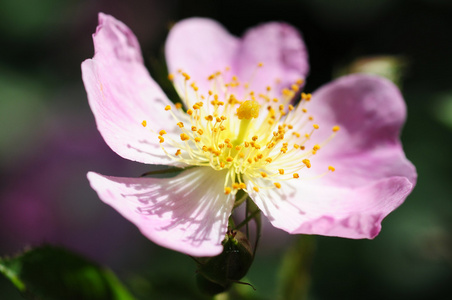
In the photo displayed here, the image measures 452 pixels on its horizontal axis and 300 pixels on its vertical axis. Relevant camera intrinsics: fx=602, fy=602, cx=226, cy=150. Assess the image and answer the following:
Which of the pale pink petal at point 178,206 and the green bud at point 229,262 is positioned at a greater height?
the pale pink petal at point 178,206

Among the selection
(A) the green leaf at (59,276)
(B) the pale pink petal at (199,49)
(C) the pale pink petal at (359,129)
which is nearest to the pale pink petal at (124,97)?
(B) the pale pink petal at (199,49)

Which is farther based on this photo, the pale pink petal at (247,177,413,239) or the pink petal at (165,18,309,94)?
the pink petal at (165,18,309,94)

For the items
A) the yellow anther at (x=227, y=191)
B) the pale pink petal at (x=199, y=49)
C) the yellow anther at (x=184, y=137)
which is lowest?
the yellow anther at (x=227, y=191)

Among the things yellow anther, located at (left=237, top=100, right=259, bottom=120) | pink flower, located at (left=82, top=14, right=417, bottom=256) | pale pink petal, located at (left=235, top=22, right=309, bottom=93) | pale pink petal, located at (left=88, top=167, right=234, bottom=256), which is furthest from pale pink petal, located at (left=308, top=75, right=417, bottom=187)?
pale pink petal, located at (left=88, top=167, right=234, bottom=256)

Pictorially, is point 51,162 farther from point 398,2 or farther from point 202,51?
point 398,2

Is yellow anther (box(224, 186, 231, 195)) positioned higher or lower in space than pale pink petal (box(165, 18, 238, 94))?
lower

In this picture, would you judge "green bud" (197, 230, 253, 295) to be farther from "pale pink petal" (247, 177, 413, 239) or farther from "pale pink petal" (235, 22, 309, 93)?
"pale pink petal" (235, 22, 309, 93)

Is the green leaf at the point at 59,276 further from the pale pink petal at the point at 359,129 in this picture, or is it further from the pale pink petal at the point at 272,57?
the pale pink petal at the point at 272,57

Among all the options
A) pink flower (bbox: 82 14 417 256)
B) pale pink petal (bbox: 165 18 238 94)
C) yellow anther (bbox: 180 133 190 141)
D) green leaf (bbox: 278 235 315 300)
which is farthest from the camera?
pale pink petal (bbox: 165 18 238 94)
